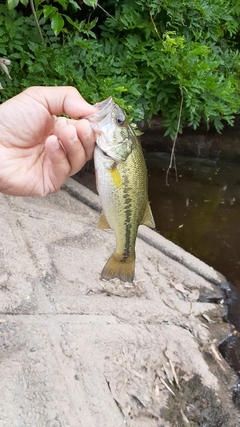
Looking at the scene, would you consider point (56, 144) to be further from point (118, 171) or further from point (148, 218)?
point (148, 218)

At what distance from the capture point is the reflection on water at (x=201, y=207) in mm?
4984

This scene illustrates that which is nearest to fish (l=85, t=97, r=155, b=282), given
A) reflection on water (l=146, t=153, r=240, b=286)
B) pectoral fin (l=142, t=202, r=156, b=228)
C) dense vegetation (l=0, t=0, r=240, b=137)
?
pectoral fin (l=142, t=202, r=156, b=228)

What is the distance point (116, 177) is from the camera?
6.41 ft

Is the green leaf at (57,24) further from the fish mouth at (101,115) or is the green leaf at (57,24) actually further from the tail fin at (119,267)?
the tail fin at (119,267)

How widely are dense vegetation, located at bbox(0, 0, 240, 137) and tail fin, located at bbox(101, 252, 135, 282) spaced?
2.15m

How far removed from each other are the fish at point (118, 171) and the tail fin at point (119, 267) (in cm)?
17

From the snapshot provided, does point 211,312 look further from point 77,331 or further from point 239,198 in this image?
point 239,198

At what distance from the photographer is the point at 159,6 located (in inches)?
183

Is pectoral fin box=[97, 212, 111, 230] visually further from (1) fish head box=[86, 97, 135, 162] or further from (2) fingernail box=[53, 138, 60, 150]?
(2) fingernail box=[53, 138, 60, 150]

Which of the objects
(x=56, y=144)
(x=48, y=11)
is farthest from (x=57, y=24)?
(x=56, y=144)

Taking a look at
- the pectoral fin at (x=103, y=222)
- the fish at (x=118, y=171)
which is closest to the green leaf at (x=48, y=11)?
the fish at (x=118, y=171)

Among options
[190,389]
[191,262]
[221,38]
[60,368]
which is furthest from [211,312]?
[221,38]

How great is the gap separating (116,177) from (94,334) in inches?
49.2

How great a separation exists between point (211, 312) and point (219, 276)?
0.56 metres
